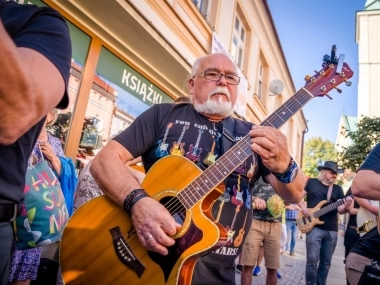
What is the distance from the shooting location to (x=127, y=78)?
494 cm

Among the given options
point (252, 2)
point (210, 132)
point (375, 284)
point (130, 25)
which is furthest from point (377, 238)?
point (252, 2)

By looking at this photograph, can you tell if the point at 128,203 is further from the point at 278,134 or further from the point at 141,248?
the point at 278,134

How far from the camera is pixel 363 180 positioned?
74.5 inches

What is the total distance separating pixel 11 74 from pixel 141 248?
106 centimetres

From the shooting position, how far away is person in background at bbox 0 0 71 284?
2.12 feet

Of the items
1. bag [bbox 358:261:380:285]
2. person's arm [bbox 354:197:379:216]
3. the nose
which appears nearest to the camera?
bag [bbox 358:261:380:285]

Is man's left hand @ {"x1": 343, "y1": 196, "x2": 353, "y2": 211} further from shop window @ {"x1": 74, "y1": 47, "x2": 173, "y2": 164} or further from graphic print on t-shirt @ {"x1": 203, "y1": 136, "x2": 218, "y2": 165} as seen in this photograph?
graphic print on t-shirt @ {"x1": 203, "y1": 136, "x2": 218, "y2": 165}

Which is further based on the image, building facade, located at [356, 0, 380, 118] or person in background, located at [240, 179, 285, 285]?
building facade, located at [356, 0, 380, 118]

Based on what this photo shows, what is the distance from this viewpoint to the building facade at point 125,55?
3.98 metres

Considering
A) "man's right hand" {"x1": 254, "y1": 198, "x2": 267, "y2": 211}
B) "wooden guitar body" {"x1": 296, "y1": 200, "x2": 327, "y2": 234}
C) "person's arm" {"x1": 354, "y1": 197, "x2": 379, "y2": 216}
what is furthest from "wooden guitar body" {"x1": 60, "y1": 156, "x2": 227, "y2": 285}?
"wooden guitar body" {"x1": 296, "y1": 200, "x2": 327, "y2": 234}

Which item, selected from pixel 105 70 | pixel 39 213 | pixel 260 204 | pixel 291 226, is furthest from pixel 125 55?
pixel 291 226

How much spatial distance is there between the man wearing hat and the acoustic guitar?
381 centimetres

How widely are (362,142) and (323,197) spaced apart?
606 centimetres

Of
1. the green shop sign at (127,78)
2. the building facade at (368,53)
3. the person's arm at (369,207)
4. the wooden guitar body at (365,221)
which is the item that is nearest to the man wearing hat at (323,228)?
the wooden guitar body at (365,221)
